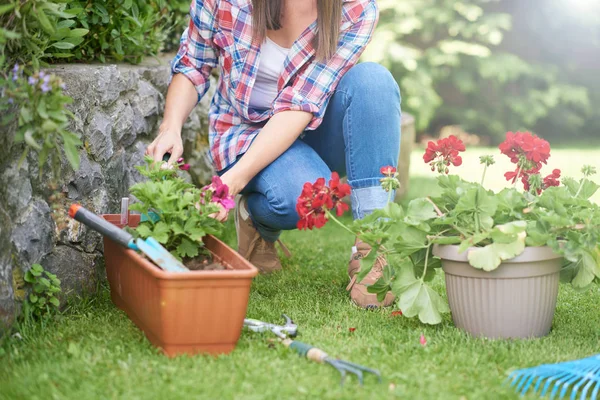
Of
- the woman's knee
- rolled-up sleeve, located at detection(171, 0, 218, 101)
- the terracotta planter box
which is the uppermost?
rolled-up sleeve, located at detection(171, 0, 218, 101)

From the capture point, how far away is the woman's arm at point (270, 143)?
1.91 meters

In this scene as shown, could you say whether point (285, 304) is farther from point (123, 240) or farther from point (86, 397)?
point (86, 397)

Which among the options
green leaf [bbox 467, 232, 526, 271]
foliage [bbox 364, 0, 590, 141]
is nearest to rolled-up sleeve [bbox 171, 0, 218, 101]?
green leaf [bbox 467, 232, 526, 271]

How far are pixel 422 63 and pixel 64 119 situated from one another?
21.7 ft

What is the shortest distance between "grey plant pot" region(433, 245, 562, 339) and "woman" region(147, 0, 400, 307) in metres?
0.34

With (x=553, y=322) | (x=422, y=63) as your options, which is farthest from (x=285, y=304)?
(x=422, y=63)

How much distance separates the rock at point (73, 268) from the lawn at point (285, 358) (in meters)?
0.04

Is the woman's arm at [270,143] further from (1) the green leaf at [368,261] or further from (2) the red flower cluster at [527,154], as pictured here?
(2) the red flower cluster at [527,154]

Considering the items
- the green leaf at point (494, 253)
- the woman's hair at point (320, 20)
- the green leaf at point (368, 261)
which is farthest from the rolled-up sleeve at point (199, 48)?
the green leaf at point (494, 253)

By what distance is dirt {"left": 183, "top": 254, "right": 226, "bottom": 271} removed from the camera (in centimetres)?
160

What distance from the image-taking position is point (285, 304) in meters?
1.95

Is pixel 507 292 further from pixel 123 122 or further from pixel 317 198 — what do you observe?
pixel 123 122

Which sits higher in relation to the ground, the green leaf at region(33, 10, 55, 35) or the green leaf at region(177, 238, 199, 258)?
the green leaf at region(33, 10, 55, 35)

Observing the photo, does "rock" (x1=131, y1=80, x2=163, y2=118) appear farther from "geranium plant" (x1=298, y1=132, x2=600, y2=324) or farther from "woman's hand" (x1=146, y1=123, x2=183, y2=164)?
"geranium plant" (x1=298, y1=132, x2=600, y2=324)
